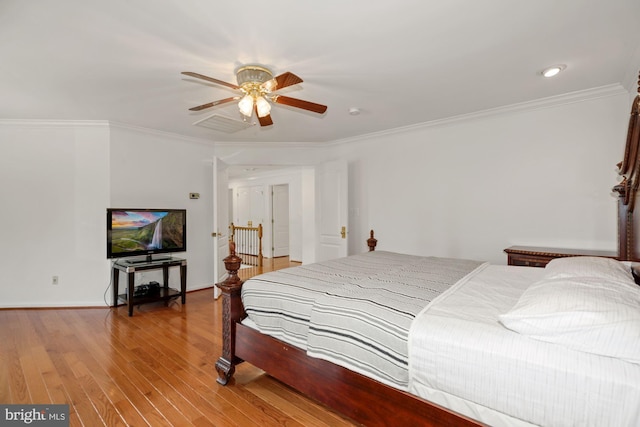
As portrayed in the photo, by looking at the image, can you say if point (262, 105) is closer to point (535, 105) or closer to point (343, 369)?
point (343, 369)

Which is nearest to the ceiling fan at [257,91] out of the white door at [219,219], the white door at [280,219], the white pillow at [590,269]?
the white pillow at [590,269]

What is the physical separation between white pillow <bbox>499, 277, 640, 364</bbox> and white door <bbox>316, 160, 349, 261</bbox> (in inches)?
137

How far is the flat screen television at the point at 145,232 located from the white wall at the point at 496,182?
278cm

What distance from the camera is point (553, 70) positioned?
100 inches

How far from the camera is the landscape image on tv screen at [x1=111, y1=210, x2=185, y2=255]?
3.92 metres

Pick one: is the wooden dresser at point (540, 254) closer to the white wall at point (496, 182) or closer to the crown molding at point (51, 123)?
the white wall at point (496, 182)

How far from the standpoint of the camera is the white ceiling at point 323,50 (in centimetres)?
176

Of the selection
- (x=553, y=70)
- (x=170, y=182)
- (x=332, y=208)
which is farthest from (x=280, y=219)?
(x=553, y=70)

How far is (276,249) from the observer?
26.5 feet

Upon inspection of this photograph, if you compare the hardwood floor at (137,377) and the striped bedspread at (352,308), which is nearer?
the striped bedspread at (352,308)

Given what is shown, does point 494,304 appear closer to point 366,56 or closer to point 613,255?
point 366,56

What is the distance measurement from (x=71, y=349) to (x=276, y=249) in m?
5.45

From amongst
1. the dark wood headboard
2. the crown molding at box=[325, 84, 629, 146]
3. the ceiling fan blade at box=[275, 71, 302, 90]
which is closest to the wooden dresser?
the dark wood headboard

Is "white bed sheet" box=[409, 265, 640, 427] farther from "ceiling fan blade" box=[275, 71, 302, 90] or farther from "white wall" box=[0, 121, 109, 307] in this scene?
"white wall" box=[0, 121, 109, 307]
